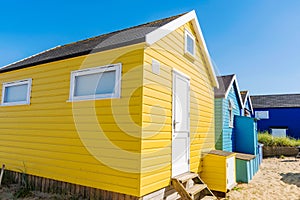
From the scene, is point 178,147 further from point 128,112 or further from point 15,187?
point 15,187

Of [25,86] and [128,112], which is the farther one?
[25,86]

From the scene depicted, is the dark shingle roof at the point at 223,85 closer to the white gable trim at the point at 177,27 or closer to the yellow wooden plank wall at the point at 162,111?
A: the white gable trim at the point at 177,27

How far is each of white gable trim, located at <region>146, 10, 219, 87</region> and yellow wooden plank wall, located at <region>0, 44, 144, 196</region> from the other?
0.37m

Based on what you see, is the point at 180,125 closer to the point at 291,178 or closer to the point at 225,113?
the point at 225,113

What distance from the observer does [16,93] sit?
6.91m

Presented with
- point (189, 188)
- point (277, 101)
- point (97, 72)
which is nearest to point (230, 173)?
point (189, 188)

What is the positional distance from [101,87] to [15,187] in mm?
4075

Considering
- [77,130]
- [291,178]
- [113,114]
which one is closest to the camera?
[113,114]

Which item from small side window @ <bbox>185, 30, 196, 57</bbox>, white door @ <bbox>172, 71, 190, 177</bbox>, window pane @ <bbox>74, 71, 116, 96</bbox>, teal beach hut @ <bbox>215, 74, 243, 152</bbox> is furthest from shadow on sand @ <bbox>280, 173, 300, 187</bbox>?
window pane @ <bbox>74, 71, 116, 96</bbox>

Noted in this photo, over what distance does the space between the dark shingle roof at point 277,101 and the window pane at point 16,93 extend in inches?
1034

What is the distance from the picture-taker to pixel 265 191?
7125 mm

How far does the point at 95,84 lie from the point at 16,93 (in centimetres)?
361

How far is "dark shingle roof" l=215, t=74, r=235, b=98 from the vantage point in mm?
10402

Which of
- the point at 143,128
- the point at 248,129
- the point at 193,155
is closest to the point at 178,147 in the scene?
the point at 193,155
